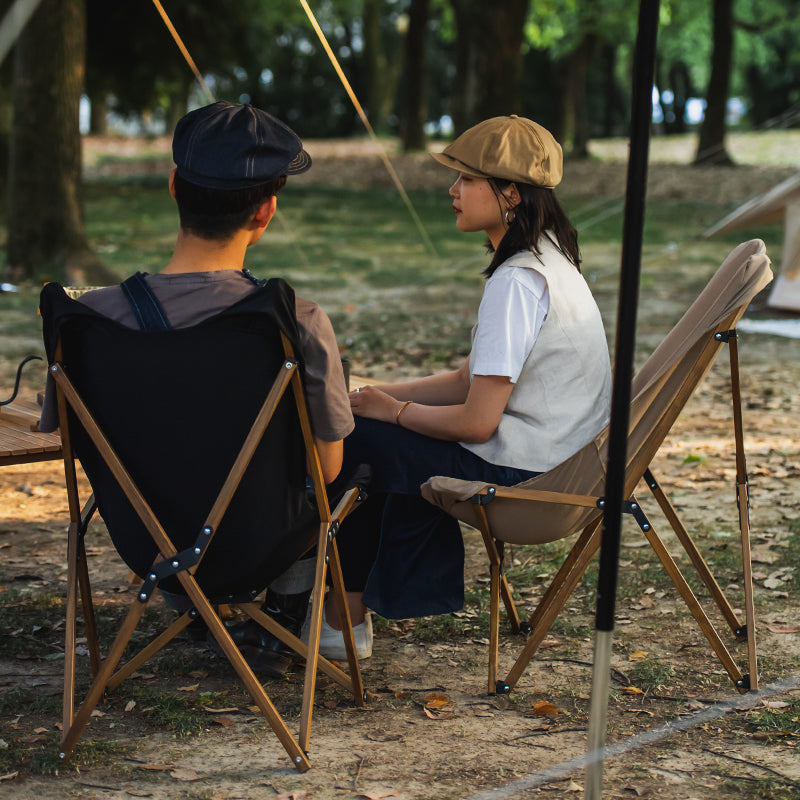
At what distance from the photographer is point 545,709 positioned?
3.19 metres

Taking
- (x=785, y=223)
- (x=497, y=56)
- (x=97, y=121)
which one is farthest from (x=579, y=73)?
(x=785, y=223)

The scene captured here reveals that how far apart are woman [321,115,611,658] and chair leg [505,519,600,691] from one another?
0.79 ft

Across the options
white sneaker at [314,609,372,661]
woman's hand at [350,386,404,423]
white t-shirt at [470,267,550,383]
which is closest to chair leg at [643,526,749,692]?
white t-shirt at [470,267,550,383]

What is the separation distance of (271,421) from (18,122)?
32.0 feet

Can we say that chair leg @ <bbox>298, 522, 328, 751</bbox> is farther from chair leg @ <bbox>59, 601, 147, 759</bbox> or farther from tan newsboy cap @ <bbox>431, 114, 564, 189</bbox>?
tan newsboy cap @ <bbox>431, 114, 564, 189</bbox>

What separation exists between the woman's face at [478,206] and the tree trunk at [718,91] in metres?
19.0

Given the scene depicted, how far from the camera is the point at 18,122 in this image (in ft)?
37.4

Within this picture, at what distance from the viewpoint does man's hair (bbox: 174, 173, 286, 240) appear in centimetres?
275

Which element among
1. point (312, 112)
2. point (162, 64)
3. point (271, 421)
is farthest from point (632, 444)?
point (312, 112)

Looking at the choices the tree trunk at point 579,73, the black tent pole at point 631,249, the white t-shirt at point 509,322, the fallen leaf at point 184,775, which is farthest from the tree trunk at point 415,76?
the black tent pole at point 631,249

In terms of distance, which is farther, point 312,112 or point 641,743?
point 312,112

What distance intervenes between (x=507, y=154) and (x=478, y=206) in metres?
0.18

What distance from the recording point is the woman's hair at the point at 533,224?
325 cm

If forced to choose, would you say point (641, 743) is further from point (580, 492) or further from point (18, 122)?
point (18, 122)
